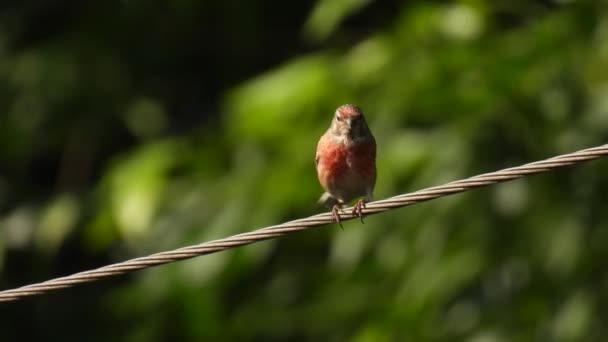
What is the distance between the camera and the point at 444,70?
8.90 meters

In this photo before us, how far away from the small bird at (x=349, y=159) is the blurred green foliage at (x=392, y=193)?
1453 millimetres

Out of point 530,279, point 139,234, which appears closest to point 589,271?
point 530,279

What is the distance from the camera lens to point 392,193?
882 cm

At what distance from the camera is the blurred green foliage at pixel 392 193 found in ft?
28.6

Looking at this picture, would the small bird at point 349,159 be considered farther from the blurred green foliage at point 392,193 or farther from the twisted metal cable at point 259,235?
the twisted metal cable at point 259,235

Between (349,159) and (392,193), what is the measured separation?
1758 millimetres

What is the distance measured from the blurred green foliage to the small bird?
1.45 meters

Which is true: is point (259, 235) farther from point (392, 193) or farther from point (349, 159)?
point (392, 193)

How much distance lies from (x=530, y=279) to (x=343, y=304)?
133cm

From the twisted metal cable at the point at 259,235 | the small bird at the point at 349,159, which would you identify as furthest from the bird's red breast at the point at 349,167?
the twisted metal cable at the point at 259,235

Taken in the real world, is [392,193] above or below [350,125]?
below

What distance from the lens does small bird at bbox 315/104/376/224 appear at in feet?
23.3

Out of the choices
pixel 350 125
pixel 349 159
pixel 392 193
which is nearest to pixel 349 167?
pixel 349 159

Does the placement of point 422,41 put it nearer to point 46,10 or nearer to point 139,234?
point 139,234
